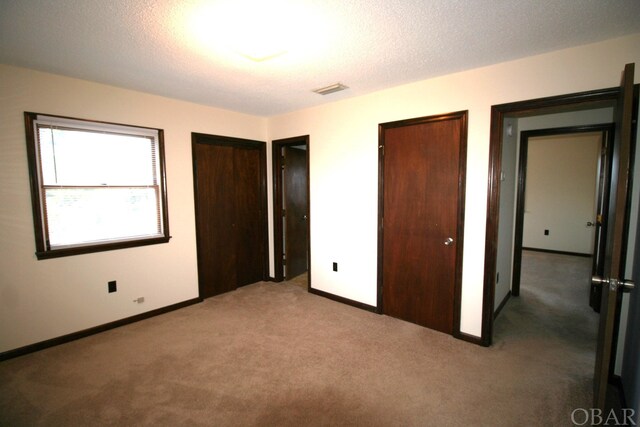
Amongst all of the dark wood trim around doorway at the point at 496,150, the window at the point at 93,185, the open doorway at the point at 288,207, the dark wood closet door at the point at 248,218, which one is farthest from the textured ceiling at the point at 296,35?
the open doorway at the point at 288,207

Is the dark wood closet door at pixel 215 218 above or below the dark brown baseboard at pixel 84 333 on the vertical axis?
above

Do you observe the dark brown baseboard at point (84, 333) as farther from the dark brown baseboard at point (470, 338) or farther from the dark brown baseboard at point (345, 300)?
the dark brown baseboard at point (470, 338)

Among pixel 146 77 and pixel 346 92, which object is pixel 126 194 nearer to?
pixel 146 77

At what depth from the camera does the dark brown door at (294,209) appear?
433 cm

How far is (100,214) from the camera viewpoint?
287cm

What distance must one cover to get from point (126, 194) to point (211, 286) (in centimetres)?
156

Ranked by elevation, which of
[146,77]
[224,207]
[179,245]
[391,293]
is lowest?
[391,293]

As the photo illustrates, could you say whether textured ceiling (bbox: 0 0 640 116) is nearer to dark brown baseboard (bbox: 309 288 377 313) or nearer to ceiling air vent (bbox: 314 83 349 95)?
ceiling air vent (bbox: 314 83 349 95)

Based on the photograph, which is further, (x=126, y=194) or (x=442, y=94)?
(x=126, y=194)

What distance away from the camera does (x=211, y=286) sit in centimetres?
378

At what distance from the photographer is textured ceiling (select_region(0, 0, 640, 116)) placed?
1607mm

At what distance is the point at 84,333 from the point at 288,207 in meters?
2.76

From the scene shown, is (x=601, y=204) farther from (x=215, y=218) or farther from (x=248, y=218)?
(x=215, y=218)

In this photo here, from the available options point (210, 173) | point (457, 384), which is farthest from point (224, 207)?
point (457, 384)
